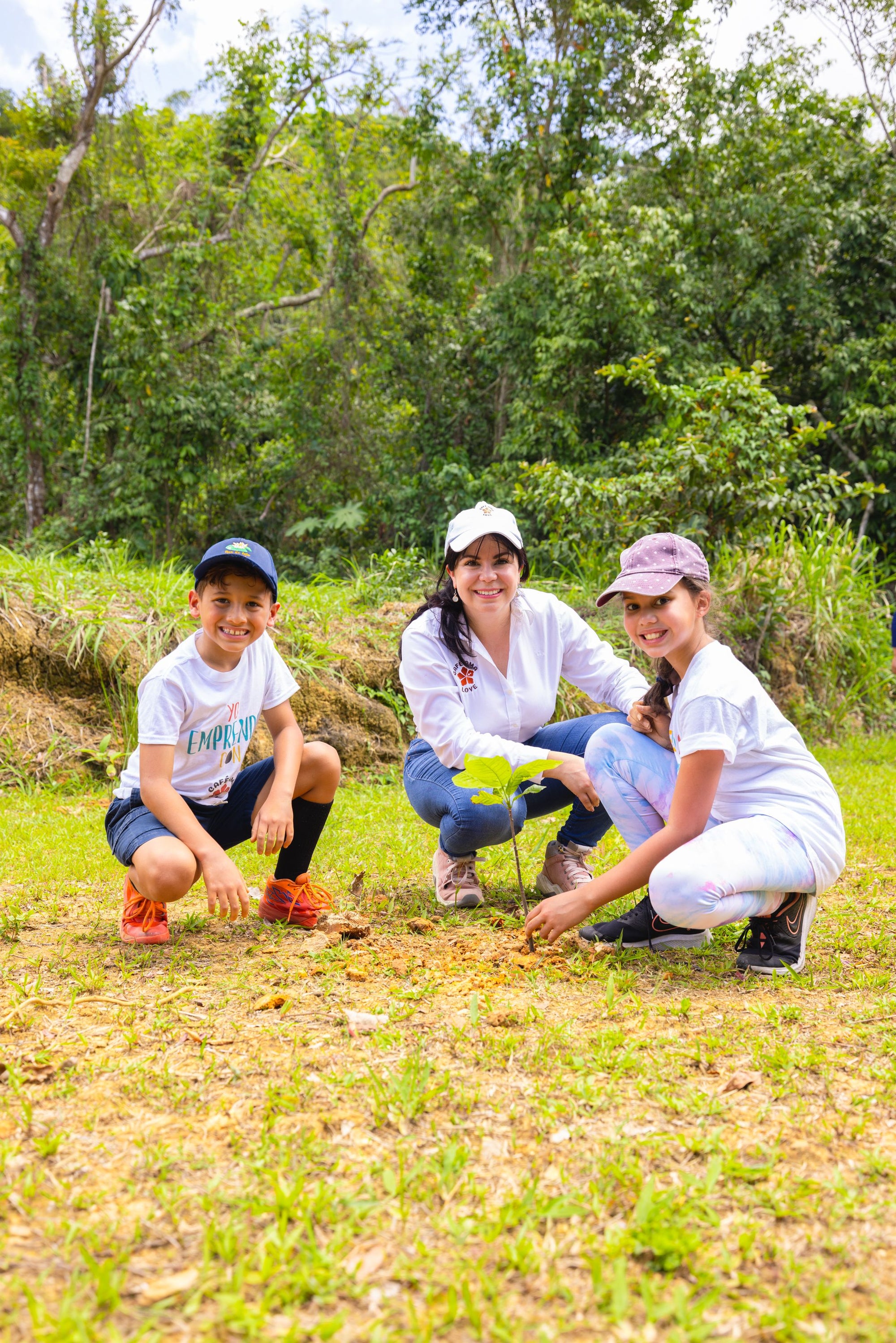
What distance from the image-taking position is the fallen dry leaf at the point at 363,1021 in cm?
234

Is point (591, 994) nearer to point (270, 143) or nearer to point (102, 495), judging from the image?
point (102, 495)

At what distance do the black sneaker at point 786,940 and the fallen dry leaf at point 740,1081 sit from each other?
28.7 inches

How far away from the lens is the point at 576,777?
318 cm

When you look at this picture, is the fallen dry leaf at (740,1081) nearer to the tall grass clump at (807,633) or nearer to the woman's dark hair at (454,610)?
the woman's dark hair at (454,610)

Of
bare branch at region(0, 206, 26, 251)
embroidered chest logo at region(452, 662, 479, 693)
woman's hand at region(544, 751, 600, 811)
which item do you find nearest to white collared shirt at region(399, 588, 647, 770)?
embroidered chest logo at region(452, 662, 479, 693)

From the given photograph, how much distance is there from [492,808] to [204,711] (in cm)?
101

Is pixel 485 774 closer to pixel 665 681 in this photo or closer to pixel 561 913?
pixel 561 913

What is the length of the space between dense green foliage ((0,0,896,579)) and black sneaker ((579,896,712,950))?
24.9 ft

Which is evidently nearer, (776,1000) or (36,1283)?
(36,1283)

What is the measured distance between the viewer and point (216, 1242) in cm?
151

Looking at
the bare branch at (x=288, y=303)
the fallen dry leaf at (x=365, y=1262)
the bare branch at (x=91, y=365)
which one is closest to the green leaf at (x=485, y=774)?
the fallen dry leaf at (x=365, y=1262)

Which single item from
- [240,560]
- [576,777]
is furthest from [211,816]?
[576,777]

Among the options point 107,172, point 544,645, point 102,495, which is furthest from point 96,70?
point 544,645

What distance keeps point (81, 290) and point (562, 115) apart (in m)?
6.65
